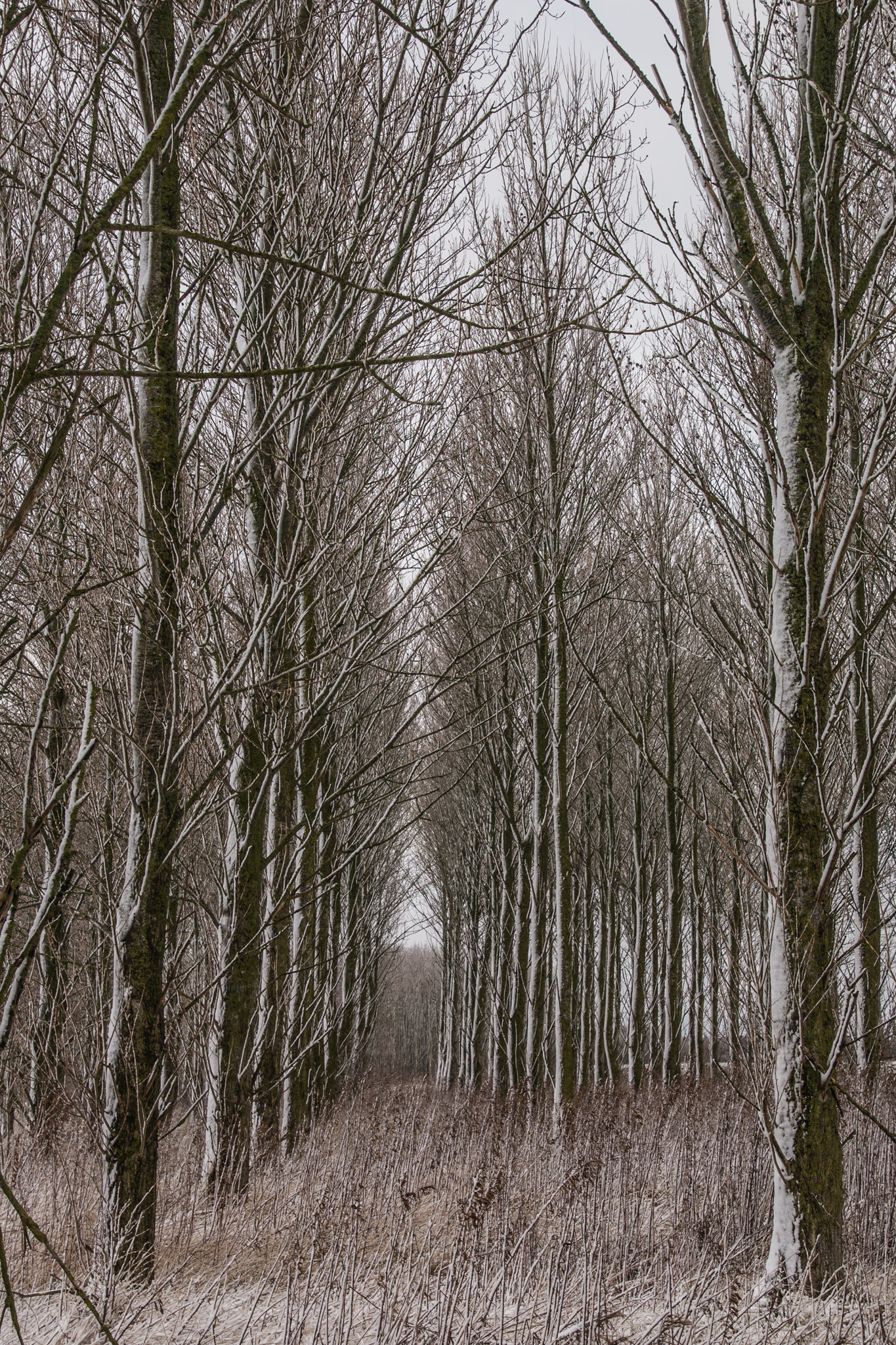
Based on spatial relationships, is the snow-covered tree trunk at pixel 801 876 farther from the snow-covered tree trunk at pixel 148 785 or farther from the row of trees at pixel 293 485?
the snow-covered tree trunk at pixel 148 785

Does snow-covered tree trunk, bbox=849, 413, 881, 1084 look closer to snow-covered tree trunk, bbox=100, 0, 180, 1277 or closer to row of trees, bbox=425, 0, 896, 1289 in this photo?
row of trees, bbox=425, 0, 896, 1289

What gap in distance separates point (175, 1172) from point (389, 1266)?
11.6 feet

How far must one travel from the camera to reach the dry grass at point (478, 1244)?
255cm

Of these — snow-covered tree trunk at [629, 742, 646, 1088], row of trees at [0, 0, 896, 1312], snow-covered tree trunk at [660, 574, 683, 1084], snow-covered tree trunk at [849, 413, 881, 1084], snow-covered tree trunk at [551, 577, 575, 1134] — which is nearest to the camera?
row of trees at [0, 0, 896, 1312]

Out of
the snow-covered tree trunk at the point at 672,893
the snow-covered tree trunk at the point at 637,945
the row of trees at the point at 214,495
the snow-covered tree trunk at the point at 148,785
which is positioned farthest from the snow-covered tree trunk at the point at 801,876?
the snow-covered tree trunk at the point at 637,945

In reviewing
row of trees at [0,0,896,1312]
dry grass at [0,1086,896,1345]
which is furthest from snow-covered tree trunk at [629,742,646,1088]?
row of trees at [0,0,896,1312]

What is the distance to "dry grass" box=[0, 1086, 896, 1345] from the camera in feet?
8.37

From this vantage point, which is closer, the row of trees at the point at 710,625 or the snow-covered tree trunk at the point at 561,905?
the row of trees at the point at 710,625

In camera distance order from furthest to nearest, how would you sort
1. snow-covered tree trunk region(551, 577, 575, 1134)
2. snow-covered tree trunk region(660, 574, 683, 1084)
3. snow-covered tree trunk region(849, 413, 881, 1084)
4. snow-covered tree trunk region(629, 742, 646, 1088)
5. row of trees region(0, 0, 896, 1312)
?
snow-covered tree trunk region(629, 742, 646, 1088) → snow-covered tree trunk region(660, 574, 683, 1084) → snow-covered tree trunk region(551, 577, 575, 1134) → snow-covered tree trunk region(849, 413, 881, 1084) → row of trees region(0, 0, 896, 1312)

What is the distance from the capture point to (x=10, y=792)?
26.1 feet

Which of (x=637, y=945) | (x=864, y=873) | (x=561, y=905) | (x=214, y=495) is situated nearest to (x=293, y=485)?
(x=214, y=495)

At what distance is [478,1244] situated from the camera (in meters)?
3.06

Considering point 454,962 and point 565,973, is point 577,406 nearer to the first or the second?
point 565,973

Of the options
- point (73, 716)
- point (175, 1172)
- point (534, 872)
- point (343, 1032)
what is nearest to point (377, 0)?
point (73, 716)
